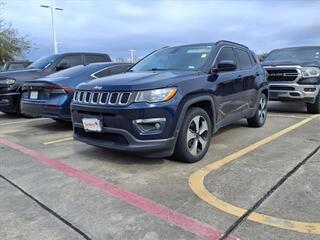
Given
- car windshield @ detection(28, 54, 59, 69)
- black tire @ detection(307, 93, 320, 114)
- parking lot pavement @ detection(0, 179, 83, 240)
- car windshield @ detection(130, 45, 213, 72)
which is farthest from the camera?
car windshield @ detection(28, 54, 59, 69)

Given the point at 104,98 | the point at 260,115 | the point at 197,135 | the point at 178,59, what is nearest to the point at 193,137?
the point at 197,135

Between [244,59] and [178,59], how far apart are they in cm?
171

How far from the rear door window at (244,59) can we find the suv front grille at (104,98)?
9.49 ft

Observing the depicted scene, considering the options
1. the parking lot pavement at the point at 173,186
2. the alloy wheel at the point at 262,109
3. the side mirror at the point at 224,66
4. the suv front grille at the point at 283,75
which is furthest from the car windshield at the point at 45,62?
the side mirror at the point at 224,66

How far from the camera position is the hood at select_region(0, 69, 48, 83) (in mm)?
9266

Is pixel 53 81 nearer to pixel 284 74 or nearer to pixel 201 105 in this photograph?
pixel 201 105

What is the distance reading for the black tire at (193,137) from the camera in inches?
186

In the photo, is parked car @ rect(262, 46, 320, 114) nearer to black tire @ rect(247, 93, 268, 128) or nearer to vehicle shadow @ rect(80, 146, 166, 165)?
black tire @ rect(247, 93, 268, 128)

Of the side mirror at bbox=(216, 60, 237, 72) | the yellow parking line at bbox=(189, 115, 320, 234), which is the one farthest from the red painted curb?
the side mirror at bbox=(216, 60, 237, 72)

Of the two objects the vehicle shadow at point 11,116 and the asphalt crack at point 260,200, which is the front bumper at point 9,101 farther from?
the asphalt crack at point 260,200

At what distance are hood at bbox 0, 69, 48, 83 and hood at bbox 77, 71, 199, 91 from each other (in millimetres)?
4765

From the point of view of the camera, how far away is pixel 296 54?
35.0ft

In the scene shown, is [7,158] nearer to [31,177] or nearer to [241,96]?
[31,177]

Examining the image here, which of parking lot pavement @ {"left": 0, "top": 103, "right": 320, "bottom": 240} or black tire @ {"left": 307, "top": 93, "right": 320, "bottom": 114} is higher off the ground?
black tire @ {"left": 307, "top": 93, "right": 320, "bottom": 114}
